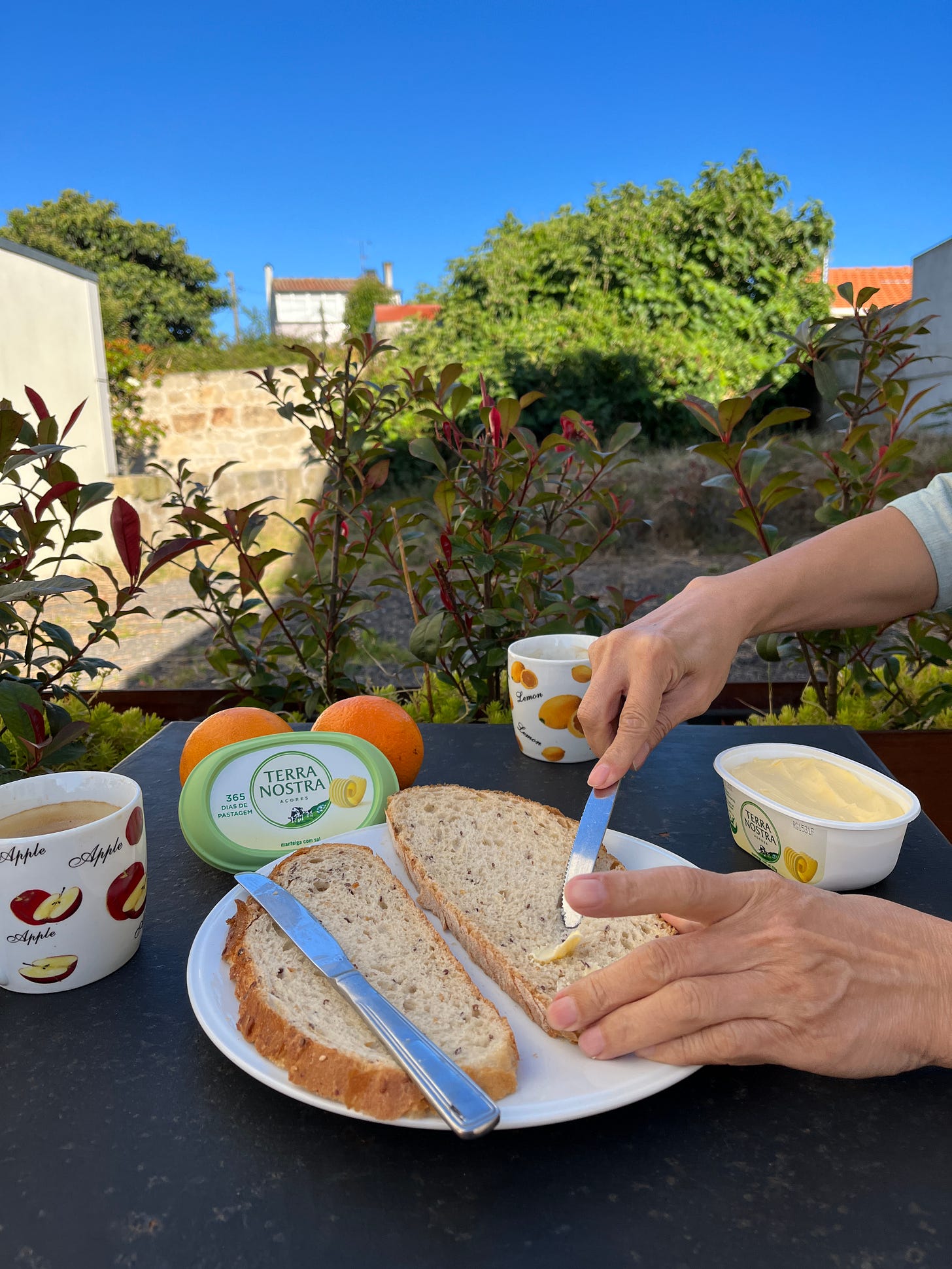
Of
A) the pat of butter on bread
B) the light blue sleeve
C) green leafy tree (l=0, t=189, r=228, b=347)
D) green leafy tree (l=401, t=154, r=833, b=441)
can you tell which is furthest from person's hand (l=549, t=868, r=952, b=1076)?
green leafy tree (l=0, t=189, r=228, b=347)

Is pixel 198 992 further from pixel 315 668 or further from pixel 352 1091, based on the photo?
pixel 315 668

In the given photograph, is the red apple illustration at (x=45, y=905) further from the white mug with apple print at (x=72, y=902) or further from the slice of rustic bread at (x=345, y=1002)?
the slice of rustic bread at (x=345, y=1002)

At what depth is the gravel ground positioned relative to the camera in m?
5.32

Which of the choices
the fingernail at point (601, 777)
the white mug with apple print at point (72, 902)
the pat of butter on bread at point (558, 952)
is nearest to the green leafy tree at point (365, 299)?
the fingernail at point (601, 777)

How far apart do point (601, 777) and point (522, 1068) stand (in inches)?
16.8

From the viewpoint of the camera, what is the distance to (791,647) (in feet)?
8.84

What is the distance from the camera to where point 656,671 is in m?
1.29

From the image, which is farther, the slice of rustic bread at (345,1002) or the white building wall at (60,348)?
the white building wall at (60,348)

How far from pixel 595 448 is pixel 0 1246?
2227 millimetres

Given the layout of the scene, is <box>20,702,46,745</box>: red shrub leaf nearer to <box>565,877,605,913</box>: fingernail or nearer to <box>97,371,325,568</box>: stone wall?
<box>565,877,605,913</box>: fingernail

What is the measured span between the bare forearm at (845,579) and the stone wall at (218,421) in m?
11.8

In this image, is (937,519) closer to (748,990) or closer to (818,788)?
(818,788)

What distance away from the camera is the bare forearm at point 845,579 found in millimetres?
1521

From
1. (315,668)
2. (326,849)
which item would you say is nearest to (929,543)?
(326,849)
